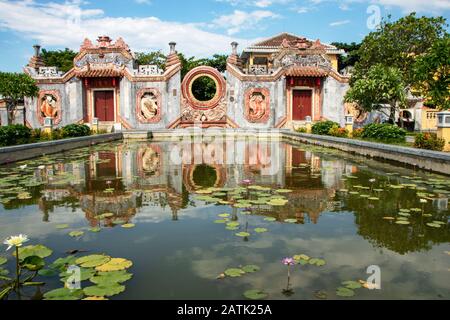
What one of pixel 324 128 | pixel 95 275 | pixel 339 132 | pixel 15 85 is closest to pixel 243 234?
pixel 95 275

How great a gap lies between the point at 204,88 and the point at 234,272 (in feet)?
90.2

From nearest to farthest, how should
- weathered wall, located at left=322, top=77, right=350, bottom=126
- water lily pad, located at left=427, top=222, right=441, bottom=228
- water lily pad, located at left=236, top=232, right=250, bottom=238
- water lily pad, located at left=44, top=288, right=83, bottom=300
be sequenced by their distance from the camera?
1. water lily pad, located at left=44, top=288, right=83, bottom=300
2. water lily pad, located at left=236, top=232, right=250, bottom=238
3. water lily pad, located at left=427, top=222, right=441, bottom=228
4. weathered wall, located at left=322, top=77, right=350, bottom=126

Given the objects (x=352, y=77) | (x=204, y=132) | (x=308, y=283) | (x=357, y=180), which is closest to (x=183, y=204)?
(x=308, y=283)

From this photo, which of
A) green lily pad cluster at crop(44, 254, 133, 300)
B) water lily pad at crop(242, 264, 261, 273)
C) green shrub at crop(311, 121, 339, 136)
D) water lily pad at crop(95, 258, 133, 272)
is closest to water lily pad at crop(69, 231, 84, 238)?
green lily pad cluster at crop(44, 254, 133, 300)

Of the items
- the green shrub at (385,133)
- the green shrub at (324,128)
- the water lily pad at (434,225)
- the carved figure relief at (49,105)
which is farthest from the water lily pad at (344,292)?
the carved figure relief at (49,105)

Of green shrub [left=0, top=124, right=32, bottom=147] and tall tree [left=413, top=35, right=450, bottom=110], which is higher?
tall tree [left=413, top=35, right=450, bottom=110]

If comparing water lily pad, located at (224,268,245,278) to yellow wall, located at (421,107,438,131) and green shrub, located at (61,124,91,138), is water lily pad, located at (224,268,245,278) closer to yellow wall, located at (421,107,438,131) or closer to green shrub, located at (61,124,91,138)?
green shrub, located at (61,124,91,138)

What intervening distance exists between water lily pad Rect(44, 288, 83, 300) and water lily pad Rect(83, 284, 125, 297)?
0.05m

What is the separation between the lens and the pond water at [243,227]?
8.54ft

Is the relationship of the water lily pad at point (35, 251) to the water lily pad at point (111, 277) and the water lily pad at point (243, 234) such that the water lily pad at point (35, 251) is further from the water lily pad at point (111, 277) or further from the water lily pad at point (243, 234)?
the water lily pad at point (243, 234)

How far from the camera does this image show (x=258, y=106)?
22312 millimetres

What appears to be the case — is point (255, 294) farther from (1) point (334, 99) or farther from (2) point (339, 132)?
(1) point (334, 99)

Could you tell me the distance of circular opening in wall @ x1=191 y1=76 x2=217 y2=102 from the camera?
2908 cm
